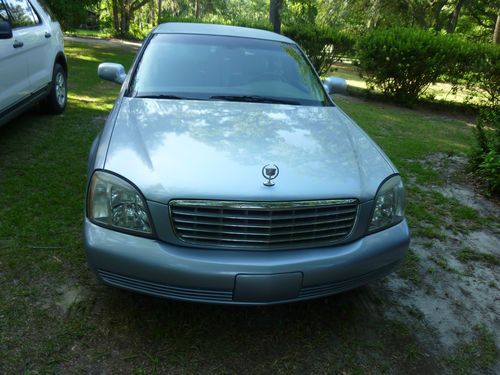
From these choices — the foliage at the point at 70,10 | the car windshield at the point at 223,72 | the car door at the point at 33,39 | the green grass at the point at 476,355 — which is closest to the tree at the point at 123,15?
the foliage at the point at 70,10

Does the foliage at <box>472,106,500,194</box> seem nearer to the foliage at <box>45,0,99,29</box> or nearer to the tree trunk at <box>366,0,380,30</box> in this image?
the foliage at <box>45,0,99,29</box>

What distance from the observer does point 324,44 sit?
11461 mm

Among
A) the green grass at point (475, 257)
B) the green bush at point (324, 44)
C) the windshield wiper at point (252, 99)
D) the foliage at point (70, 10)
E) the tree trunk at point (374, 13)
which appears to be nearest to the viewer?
the windshield wiper at point (252, 99)

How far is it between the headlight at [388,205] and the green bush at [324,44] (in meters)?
9.59

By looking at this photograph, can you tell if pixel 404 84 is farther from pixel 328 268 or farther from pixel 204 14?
pixel 204 14

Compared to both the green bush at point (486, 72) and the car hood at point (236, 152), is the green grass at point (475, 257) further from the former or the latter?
the green bush at point (486, 72)

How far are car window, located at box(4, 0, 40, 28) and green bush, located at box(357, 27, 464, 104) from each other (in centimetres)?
713

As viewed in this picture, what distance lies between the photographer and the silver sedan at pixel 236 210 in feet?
6.67

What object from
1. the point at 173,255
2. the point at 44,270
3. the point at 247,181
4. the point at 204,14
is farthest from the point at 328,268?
A: the point at 204,14

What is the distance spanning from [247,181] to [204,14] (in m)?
44.4

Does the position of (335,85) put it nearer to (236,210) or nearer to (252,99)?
(252,99)

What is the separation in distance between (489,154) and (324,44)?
7667 millimetres

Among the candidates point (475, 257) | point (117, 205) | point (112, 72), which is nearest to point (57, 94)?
point (112, 72)

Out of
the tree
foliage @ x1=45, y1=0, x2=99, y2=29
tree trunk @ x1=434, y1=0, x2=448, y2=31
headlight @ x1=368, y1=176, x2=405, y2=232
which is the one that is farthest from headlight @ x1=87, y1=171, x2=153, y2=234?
tree trunk @ x1=434, y1=0, x2=448, y2=31
